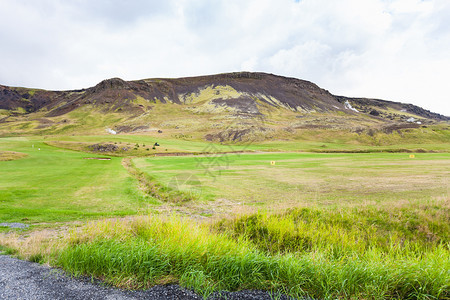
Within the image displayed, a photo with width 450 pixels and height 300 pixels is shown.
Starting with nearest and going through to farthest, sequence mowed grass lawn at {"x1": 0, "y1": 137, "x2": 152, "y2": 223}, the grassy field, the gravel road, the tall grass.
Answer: the gravel road < the tall grass < the grassy field < mowed grass lawn at {"x1": 0, "y1": 137, "x2": 152, "y2": 223}

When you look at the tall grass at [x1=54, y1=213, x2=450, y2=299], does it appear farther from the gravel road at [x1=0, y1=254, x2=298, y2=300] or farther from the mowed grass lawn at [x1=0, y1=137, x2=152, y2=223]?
the mowed grass lawn at [x1=0, y1=137, x2=152, y2=223]

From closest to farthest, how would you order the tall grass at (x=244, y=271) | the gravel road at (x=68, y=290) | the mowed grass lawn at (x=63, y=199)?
the gravel road at (x=68, y=290) < the tall grass at (x=244, y=271) < the mowed grass lawn at (x=63, y=199)

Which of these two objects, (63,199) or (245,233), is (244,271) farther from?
(63,199)

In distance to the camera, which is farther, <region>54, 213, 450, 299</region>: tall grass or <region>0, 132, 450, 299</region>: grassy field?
<region>0, 132, 450, 299</region>: grassy field

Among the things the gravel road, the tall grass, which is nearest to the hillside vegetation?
the tall grass

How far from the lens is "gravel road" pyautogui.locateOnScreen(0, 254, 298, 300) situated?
13.1 ft

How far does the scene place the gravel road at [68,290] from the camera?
3997 mm

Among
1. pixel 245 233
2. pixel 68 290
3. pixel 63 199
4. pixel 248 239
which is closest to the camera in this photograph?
pixel 68 290

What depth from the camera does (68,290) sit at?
165 inches

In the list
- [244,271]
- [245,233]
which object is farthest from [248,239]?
[244,271]

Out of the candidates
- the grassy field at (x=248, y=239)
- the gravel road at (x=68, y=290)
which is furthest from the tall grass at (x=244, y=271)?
Result: the gravel road at (x=68, y=290)

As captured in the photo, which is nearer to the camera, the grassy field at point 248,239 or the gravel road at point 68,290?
the gravel road at point 68,290

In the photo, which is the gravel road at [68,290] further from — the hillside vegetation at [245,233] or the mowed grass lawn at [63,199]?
the mowed grass lawn at [63,199]

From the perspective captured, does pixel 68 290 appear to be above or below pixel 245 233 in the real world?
above
